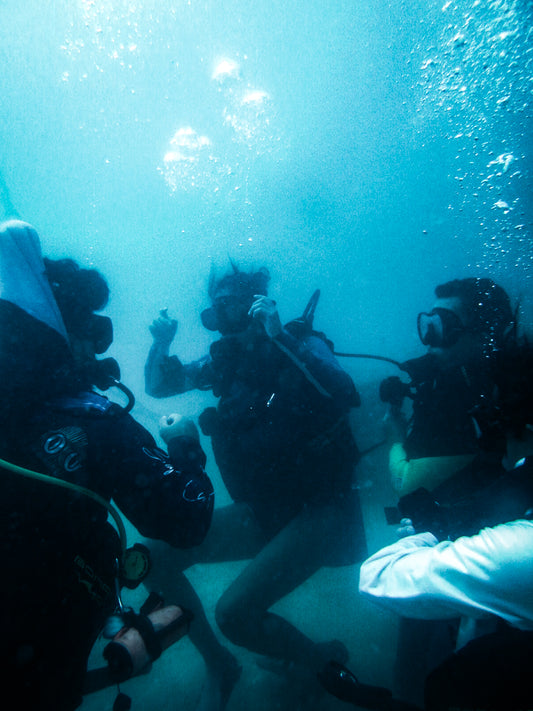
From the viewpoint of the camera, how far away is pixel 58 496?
62.2 inches

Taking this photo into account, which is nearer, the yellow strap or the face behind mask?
the yellow strap

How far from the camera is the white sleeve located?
4.57 ft

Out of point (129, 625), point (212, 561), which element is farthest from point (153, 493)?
point (212, 561)

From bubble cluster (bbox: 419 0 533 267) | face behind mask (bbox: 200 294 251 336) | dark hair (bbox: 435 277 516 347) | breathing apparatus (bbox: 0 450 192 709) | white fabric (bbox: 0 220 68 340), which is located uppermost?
bubble cluster (bbox: 419 0 533 267)

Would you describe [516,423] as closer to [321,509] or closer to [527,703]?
[527,703]

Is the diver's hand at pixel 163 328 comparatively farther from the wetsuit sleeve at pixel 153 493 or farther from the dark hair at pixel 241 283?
the wetsuit sleeve at pixel 153 493

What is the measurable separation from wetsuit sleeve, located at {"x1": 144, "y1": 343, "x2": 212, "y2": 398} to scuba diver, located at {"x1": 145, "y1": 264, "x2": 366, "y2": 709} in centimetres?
74

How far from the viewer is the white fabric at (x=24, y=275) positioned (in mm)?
1786

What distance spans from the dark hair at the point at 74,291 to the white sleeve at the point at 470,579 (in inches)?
96.6

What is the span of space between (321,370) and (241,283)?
5.74ft

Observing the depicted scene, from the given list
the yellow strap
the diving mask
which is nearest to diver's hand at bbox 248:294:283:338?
the diving mask

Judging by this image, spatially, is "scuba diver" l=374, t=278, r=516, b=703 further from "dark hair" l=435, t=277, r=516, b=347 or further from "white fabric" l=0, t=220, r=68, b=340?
"white fabric" l=0, t=220, r=68, b=340

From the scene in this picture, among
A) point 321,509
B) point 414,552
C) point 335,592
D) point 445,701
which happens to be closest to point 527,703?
point 445,701

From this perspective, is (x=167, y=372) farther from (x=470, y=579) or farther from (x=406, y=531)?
(x=470, y=579)
